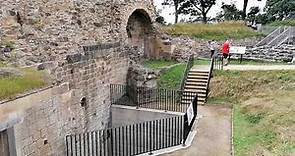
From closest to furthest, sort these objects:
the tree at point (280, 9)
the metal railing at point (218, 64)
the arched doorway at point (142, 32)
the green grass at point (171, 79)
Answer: the green grass at point (171, 79) → the metal railing at point (218, 64) → the arched doorway at point (142, 32) → the tree at point (280, 9)

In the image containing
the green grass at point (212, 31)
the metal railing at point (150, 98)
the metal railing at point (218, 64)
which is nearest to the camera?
the metal railing at point (150, 98)

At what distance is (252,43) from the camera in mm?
26891

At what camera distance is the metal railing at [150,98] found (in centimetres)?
1431

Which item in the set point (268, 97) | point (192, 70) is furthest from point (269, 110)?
point (192, 70)

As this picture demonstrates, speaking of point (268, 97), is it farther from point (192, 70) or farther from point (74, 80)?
point (74, 80)

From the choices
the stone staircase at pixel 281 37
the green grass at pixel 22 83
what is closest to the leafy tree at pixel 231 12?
the stone staircase at pixel 281 37

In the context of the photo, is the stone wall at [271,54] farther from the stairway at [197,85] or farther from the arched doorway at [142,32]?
the stairway at [197,85]

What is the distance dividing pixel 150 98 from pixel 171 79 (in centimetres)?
214

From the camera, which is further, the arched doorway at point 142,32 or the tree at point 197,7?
the tree at point 197,7

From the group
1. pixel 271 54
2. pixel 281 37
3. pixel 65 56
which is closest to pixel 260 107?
pixel 65 56

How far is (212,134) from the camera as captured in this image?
11.1m

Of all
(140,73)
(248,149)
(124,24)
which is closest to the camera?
(248,149)

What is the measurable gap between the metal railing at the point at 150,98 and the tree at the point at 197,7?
30722 millimetres

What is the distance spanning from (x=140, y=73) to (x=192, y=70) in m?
2.65
